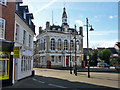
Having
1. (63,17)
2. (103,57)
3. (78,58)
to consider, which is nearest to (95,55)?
(103,57)

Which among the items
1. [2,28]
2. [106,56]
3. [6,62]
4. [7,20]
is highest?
[7,20]

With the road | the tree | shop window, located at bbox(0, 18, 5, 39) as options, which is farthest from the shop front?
the tree

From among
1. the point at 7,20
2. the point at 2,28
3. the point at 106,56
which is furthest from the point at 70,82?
the point at 106,56

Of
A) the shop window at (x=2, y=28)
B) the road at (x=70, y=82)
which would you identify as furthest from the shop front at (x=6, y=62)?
the road at (x=70, y=82)

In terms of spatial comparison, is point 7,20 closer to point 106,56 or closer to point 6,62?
point 6,62

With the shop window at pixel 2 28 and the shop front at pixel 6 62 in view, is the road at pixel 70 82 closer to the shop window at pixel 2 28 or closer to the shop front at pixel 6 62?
the shop front at pixel 6 62

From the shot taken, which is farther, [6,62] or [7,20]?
[7,20]

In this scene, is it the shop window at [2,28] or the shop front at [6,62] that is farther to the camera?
the shop window at [2,28]

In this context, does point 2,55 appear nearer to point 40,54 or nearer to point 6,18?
point 6,18

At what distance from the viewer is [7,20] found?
13820 millimetres

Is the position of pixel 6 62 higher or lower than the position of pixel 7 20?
lower

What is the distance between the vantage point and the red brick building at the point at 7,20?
528 inches

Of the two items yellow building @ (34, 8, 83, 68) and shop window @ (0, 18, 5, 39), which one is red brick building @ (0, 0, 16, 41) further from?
yellow building @ (34, 8, 83, 68)

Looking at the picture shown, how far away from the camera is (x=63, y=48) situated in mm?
51531
